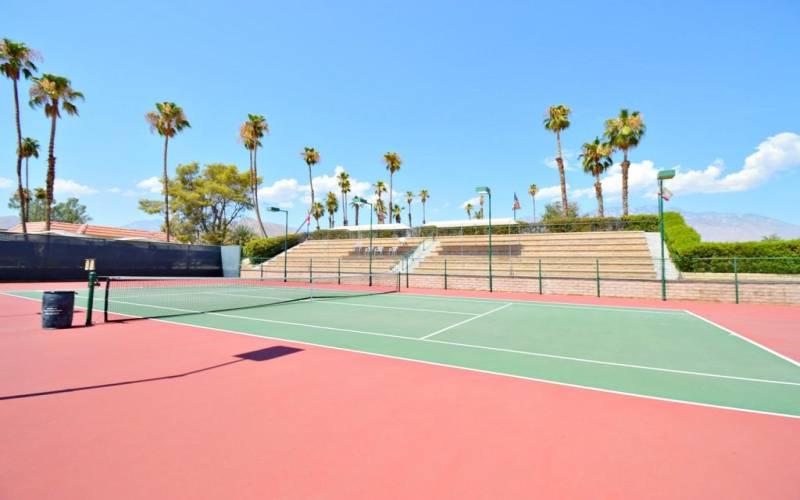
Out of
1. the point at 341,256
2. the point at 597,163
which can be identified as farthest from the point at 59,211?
the point at 597,163

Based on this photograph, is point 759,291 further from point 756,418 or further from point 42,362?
point 42,362

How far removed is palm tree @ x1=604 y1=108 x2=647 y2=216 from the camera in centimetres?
3606

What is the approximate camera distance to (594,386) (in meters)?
5.48

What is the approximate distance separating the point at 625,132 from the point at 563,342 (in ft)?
117

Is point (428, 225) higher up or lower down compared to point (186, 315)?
higher up

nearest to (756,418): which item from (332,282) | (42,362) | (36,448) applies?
(36,448)

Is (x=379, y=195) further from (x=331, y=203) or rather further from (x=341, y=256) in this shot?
(x=341, y=256)

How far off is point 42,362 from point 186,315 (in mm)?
5652

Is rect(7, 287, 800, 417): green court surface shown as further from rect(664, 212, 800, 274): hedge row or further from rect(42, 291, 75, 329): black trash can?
rect(664, 212, 800, 274): hedge row

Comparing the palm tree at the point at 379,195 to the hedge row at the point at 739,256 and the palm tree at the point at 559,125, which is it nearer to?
the palm tree at the point at 559,125

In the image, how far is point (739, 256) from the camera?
65.7 ft

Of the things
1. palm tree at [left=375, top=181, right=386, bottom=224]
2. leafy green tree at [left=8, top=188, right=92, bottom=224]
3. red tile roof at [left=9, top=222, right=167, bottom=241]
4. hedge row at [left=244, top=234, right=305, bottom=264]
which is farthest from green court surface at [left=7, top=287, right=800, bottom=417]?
leafy green tree at [left=8, top=188, right=92, bottom=224]

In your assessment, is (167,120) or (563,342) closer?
(563,342)

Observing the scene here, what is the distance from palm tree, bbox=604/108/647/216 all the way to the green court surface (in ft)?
91.1
